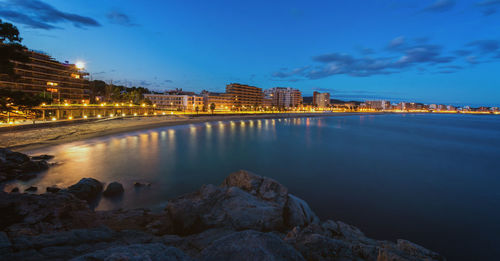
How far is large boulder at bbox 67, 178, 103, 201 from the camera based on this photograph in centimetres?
944

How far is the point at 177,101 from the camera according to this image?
103 meters

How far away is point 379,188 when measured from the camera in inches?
535

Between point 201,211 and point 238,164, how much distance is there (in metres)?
12.1

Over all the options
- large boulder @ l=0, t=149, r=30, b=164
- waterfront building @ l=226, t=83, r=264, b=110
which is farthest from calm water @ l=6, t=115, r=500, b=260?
waterfront building @ l=226, t=83, r=264, b=110

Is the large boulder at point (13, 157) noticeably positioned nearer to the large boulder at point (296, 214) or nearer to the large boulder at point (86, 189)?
the large boulder at point (86, 189)

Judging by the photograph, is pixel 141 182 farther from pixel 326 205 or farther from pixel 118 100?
pixel 118 100

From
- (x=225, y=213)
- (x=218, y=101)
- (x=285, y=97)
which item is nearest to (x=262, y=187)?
(x=225, y=213)

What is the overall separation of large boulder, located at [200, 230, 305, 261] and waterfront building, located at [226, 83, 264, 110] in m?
116

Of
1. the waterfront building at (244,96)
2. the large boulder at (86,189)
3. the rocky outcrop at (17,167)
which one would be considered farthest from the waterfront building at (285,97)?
the large boulder at (86,189)

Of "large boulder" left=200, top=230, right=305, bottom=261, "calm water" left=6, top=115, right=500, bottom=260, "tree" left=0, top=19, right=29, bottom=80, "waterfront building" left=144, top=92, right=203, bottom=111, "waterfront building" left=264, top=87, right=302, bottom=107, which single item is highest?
"waterfront building" left=264, top=87, right=302, bottom=107

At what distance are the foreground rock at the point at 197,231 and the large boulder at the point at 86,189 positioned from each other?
4 centimetres

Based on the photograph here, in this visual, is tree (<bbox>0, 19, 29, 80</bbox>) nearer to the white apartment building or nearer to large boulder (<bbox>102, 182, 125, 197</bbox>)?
large boulder (<bbox>102, 182, 125, 197</bbox>)

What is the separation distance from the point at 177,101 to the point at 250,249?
4182 inches

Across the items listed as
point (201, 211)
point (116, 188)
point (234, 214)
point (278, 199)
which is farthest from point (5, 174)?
point (278, 199)
